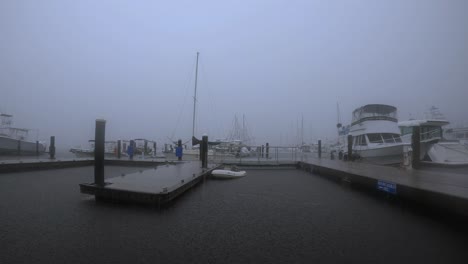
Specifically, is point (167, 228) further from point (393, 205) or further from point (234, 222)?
point (393, 205)

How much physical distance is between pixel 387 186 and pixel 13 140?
108 feet

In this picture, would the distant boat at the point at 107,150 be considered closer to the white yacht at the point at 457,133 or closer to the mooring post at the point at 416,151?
the mooring post at the point at 416,151

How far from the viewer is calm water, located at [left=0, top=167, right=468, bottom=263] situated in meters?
3.81

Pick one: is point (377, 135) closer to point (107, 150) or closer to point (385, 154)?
point (385, 154)

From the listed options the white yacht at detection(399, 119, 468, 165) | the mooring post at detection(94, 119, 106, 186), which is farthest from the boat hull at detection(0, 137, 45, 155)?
the white yacht at detection(399, 119, 468, 165)

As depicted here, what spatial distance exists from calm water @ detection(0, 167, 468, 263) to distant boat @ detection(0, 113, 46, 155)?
23504 mm

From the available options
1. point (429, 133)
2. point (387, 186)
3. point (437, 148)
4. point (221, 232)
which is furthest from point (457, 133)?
point (221, 232)

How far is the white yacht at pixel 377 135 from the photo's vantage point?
17480 millimetres

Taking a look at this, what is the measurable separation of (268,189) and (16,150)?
2914 centimetres

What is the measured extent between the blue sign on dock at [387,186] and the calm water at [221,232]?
1.24ft

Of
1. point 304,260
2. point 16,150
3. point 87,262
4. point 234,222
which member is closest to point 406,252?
point 304,260

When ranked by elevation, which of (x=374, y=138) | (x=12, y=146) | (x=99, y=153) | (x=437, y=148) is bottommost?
(x=12, y=146)

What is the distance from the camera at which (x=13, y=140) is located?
84.8 feet

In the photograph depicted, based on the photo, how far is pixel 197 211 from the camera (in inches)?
250
